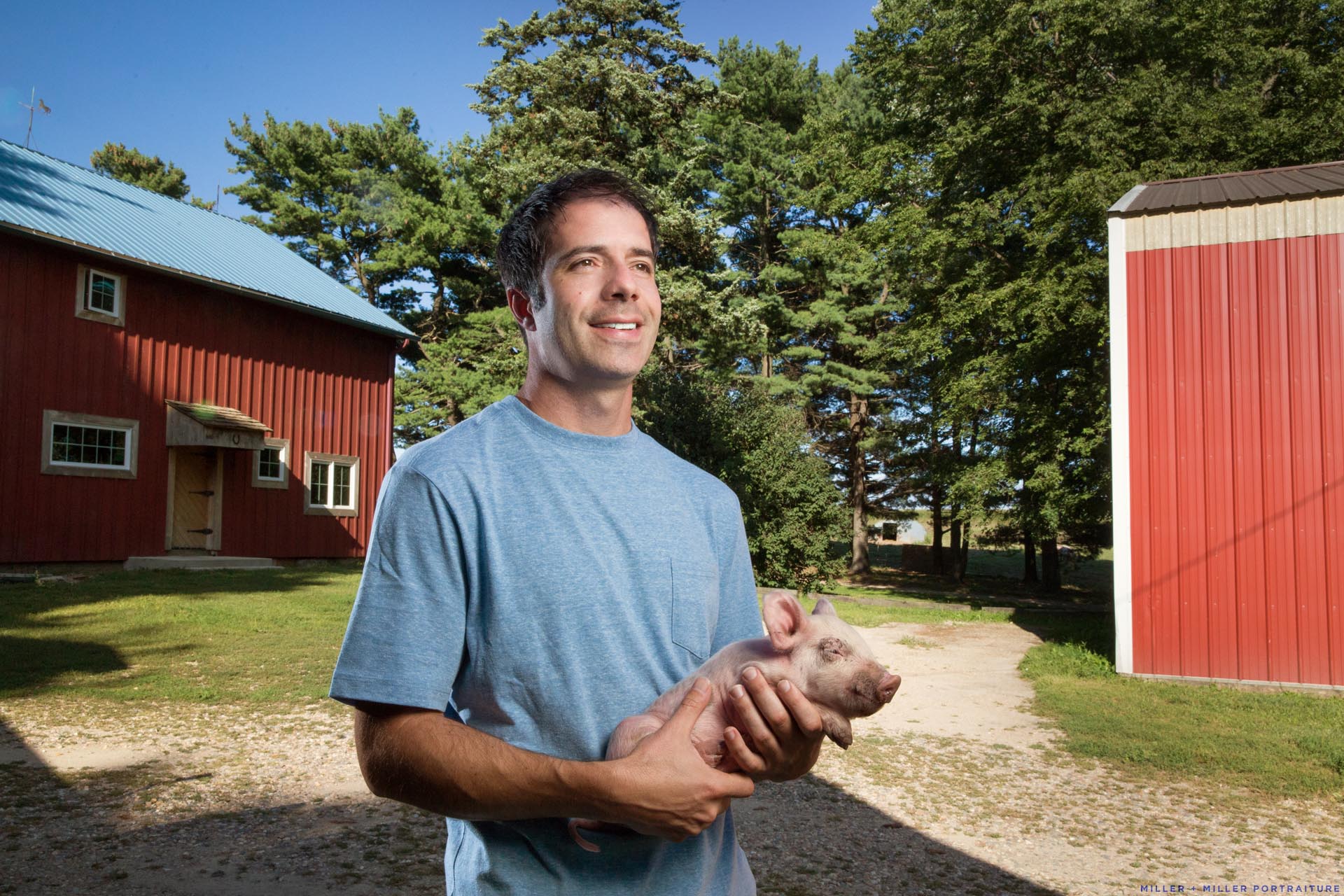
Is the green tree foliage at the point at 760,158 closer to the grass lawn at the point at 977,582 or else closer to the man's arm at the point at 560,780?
the grass lawn at the point at 977,582

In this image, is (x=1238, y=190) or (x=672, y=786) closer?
(x=672, y=786)

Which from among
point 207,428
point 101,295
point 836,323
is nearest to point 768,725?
point 207,428

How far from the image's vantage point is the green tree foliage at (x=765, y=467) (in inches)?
803

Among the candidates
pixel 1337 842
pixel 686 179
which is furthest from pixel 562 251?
pixel 686 179

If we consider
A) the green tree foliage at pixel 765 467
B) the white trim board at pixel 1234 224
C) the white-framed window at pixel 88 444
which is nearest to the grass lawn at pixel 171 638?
the white-framed window at pixel 88 444

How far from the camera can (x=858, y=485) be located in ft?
110

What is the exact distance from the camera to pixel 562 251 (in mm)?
1729

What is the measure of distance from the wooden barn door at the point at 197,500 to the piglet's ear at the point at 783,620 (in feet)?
62.8

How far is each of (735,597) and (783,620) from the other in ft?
1.42

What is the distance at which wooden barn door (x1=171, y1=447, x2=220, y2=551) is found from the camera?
17.9 metres

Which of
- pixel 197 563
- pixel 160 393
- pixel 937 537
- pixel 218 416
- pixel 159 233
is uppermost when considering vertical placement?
pixel 159 233

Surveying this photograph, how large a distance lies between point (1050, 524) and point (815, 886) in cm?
1682

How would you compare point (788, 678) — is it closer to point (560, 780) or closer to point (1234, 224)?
point (560, 780)

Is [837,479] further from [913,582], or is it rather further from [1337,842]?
[1337,842]
